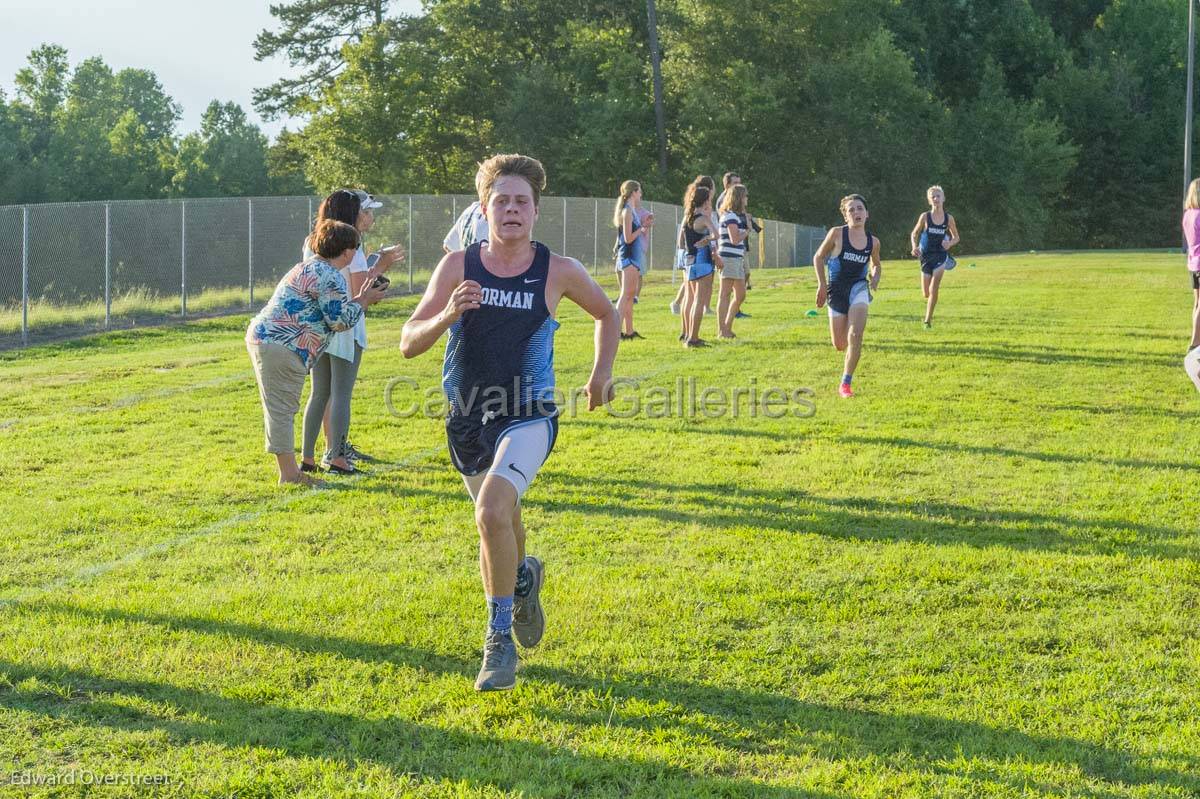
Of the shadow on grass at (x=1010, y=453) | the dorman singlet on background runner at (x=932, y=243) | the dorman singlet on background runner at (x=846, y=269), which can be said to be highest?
the dorman singlet on background runner at (x=932, y=243)

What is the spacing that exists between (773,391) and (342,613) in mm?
7381

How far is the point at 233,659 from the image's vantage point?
4984mm

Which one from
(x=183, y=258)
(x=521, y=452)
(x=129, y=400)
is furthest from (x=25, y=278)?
(x=521, y=452)

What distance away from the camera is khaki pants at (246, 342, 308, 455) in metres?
8.02

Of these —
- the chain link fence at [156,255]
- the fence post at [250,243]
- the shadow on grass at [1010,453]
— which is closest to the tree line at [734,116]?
the chain link fence at [156,255]

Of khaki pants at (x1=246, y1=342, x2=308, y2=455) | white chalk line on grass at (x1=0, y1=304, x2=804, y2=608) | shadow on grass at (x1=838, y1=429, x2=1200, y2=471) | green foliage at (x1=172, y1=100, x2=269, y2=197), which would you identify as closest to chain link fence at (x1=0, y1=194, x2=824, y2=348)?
white chalk line on grass at (x1=0, y1=304, x2=804, y2=608)

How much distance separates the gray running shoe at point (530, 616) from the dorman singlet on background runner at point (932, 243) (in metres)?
14.1

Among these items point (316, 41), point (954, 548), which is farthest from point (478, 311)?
point (316, 41)

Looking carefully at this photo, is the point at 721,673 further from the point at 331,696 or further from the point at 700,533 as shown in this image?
the point at 700,533

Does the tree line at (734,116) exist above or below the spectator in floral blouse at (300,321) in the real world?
above

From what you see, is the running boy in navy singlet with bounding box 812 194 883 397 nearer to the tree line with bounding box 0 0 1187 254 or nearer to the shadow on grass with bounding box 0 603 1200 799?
the shadow on grass with bounding box 0 603 1200 799

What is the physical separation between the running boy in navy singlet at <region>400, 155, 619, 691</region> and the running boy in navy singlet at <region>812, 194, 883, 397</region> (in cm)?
700

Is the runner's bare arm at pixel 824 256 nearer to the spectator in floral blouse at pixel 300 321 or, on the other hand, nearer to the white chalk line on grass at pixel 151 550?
the white chalk line on grass at pixel 151 550

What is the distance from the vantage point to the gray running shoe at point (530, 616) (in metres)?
5.07
